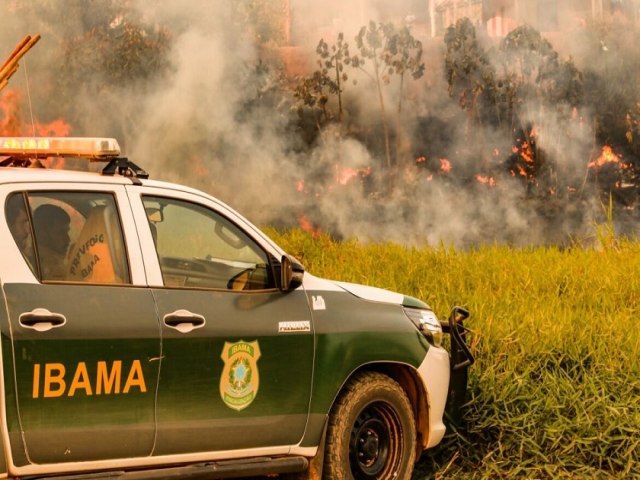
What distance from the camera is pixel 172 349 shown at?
5.68 m

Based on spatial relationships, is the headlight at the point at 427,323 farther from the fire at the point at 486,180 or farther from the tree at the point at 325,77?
the fire at the point at 486,180

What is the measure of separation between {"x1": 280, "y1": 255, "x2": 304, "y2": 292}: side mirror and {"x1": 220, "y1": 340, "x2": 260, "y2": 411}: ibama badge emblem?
304mm

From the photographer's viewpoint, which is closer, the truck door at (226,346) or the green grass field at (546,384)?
the truck door at (226,346)

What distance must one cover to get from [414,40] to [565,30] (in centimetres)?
282

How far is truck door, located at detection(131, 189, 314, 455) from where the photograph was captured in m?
5.72

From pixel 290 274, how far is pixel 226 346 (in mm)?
461

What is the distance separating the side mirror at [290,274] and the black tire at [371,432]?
1.99 ft

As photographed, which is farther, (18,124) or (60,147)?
(18,124)

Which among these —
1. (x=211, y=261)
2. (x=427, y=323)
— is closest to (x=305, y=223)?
(x=427, y=323)

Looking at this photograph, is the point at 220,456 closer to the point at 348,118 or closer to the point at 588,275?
the point at 588,275

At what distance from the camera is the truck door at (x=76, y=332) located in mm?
5219

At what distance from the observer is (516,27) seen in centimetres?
2273

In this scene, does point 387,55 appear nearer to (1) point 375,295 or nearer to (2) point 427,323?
(2) point 427,323

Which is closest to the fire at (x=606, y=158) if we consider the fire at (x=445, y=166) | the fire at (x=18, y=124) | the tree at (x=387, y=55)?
the fire at (x=445, y=166)
